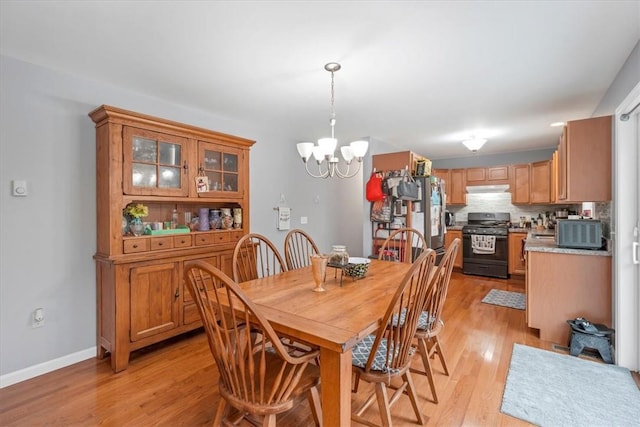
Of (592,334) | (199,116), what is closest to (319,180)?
(199,116)

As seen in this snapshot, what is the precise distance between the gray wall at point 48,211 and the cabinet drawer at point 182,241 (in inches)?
24.4

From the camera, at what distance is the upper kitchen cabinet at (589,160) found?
2.53 m

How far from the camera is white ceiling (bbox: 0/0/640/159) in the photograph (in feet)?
5.50

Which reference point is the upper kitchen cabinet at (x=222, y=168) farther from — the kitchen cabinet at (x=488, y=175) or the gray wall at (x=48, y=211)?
the kitchen cabinet at (x=488, y=175)

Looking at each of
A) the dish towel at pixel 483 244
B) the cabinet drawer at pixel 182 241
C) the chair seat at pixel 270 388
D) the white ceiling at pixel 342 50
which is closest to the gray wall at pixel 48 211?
the white ceiling at pixel 342 50

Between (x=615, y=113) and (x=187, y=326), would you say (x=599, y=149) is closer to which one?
(x=615, y=113)

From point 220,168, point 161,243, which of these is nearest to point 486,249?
point 220,168

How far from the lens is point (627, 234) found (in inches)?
90.2

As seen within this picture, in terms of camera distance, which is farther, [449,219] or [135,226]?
[449,219]

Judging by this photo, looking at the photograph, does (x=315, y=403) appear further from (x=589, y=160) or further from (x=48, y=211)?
(x=589, y=160)

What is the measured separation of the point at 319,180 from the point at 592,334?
3.57 meters

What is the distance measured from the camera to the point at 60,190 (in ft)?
7.77

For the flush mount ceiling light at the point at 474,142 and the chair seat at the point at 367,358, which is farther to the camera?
the flush mount ceiling light at the point at 474,142

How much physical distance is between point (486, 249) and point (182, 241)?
15.9 ft
